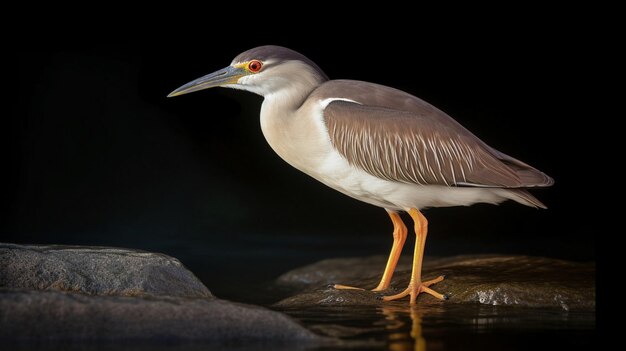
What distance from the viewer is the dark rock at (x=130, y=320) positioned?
4887 millimetres

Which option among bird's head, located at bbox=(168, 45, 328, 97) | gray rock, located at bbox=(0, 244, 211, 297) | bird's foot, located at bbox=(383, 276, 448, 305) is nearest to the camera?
gray rock, located at bbox=(0, 244, 211, 297)

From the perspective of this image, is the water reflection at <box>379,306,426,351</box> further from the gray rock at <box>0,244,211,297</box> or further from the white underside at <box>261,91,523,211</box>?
the gray rock at <box>0,244,211,297</box>

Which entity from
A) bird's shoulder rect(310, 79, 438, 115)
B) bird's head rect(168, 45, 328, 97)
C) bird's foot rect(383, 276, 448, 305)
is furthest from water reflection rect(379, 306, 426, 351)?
bird's head rect(168, 45, 328, 97)

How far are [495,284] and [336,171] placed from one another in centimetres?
141

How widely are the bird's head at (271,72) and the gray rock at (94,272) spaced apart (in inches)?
61.5

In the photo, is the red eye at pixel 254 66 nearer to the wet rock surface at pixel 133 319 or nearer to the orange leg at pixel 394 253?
the orange leg at pixel 394 253

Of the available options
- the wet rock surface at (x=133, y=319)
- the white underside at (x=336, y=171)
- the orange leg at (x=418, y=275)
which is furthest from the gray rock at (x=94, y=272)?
the orange leg at (x=418, y=275)

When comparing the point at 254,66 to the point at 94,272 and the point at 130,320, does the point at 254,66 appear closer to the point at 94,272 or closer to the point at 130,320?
the point at 94,272

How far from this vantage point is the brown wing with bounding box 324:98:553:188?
7.00 meters

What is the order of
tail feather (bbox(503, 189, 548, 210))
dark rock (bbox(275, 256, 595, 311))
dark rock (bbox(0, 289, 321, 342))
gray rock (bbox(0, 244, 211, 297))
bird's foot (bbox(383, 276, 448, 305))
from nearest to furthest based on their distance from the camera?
dark rock (bbox(0, 289, 321, 342)) < gray rock (bbox(0, 244, 211, 297)) < dark rock (bbox(275, 256, 595, 311)) < bird's foot (bbox(383, 276, 448, 305)) < tail feather (bbox(503, 189, 548, 210))

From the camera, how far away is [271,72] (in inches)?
286

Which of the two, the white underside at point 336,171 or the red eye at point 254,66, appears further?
the red eye at point 254,66

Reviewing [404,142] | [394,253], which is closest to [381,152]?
[404,142]

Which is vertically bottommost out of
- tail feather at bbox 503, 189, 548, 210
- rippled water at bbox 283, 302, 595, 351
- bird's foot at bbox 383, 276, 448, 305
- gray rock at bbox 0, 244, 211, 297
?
rippled water at bbox 283, 302, 595, 351
